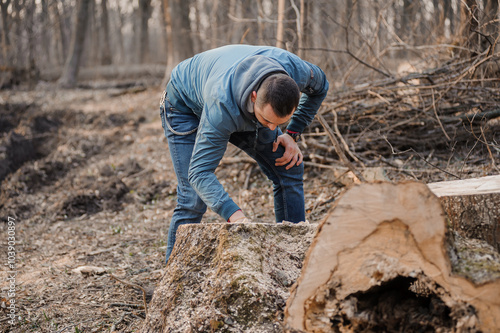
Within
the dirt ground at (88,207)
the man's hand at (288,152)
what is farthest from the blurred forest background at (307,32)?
the man's hand at (288,152)

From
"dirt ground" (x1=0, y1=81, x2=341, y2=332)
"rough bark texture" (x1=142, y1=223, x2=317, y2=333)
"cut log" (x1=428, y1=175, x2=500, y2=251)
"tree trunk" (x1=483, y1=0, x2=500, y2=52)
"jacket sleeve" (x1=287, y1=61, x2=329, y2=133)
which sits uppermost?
"tree trunk" (x1=483, y1=0, x2=500, y2=52)

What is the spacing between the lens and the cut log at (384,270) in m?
1.55

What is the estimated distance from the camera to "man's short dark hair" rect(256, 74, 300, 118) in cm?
206

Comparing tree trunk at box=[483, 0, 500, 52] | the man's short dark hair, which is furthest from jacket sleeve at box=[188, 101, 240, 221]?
tree trunk at box=[483, 0, 500, 52]

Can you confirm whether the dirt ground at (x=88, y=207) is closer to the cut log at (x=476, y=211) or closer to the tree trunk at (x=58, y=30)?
the cut log at (x=476, y=211)

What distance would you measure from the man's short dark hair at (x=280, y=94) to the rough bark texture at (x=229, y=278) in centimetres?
59

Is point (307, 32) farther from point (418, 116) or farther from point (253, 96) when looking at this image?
point (253, 96)

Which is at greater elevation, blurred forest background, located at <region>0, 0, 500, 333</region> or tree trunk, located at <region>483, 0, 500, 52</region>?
tree trunk, located at <region>483, 0, 500, 52</region>

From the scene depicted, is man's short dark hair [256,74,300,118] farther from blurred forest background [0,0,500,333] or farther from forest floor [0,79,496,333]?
forest floor [0,79,496,333]

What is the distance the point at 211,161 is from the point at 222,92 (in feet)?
1.26

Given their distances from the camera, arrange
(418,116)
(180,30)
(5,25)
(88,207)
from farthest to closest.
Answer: (5,25)
(180,30)
(88,207)
(418,116)

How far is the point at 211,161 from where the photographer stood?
2332 millimetres

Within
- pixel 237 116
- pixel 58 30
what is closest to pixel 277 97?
pixel 237 116

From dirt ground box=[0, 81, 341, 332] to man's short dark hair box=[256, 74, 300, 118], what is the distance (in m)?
1.51
